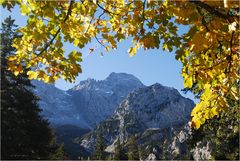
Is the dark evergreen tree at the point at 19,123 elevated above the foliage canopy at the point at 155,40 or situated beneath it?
elevated above

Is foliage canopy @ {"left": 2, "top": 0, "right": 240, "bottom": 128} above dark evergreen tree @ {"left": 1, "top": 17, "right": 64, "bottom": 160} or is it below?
below

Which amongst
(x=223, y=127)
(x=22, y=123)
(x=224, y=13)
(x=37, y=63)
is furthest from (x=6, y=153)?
(x=224, y=13)

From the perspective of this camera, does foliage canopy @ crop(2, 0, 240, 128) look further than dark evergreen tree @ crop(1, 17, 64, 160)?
No

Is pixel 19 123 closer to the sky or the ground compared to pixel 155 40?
closer to the sky

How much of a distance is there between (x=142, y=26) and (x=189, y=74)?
3.20ft

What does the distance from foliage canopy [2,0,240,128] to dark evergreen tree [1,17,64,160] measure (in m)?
25.8

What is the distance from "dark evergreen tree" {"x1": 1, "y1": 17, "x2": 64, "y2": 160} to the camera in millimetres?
30062

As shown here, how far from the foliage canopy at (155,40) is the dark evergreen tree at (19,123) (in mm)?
25834

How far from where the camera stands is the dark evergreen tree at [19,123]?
30.1 metres

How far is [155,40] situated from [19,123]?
28111 mm

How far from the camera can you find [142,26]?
5.23 m

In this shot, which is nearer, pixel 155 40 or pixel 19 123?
pixel 155 40

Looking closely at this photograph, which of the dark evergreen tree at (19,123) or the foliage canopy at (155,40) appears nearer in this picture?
the foliage canopy at (155,40)

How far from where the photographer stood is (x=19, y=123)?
102 ft
